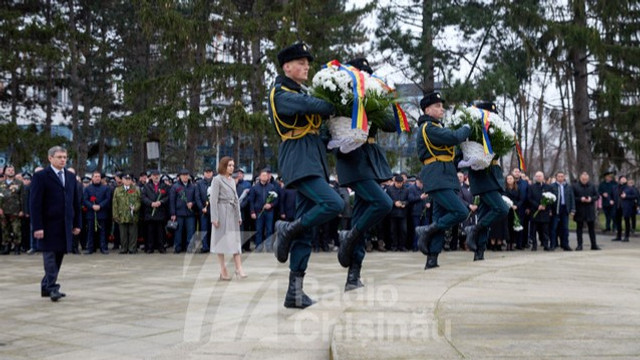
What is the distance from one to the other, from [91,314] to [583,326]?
466cm

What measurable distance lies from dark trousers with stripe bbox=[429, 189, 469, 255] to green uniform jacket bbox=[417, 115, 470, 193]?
0.10 m

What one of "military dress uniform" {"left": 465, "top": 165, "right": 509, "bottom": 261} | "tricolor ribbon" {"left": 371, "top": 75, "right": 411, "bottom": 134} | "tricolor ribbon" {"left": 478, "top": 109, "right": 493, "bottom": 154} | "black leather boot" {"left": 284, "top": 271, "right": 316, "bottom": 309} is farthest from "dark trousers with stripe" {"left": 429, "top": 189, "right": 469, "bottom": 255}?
"black leather boot" {"left": 284, "top": 271, "right": 316, "bottom": 309}

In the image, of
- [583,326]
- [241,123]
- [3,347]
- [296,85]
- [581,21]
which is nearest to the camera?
[583,326]

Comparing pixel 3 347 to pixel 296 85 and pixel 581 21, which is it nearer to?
pixel 296 85

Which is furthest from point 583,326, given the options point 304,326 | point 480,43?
point 480,43

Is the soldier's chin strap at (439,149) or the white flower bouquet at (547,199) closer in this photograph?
the soldier's chin strap at (439,149)

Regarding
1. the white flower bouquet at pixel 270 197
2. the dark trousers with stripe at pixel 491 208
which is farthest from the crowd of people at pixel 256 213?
the dark trousers with stripe at pixel 491 208

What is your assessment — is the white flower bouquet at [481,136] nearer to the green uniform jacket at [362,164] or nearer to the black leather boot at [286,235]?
the green uniform jacket at [362,164]

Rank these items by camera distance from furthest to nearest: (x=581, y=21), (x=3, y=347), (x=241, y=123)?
(x=581, y=21) < (x=241, y=123) < (x=3, y=347)

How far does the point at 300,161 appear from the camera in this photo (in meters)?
6.14

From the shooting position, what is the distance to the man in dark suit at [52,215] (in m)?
8.27

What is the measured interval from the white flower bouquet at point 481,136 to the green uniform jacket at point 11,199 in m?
11.1

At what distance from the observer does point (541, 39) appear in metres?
24.8

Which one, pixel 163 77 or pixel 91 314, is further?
pixel 163 77
